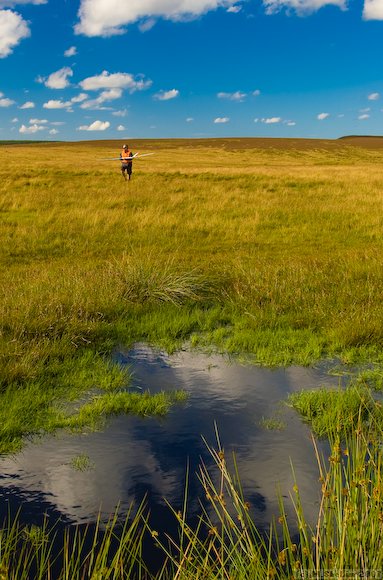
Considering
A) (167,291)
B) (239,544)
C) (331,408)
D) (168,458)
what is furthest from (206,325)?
(239,544)

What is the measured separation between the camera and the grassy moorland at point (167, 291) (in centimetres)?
550

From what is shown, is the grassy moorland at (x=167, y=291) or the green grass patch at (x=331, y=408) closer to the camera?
the green grass patch at (x=331, y=408)

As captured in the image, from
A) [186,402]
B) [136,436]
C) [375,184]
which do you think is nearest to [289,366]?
[186,402]

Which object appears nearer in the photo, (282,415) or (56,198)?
(282,415)

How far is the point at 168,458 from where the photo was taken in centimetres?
405

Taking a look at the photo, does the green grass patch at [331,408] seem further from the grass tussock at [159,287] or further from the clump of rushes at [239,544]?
the grass tussock at [159,287]

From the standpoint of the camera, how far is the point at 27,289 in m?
7.76

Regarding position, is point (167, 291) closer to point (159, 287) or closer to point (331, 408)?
point (159, 287)

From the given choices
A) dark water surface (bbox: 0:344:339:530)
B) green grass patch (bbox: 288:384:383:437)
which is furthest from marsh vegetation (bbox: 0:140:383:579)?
dark water surface (bbox: 0:344:339:530)

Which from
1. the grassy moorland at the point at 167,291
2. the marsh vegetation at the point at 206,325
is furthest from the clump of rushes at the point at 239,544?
the grassy moorland at the point at 167,291

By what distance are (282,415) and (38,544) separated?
2.41m

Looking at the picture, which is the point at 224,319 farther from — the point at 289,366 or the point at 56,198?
the point at 56,198

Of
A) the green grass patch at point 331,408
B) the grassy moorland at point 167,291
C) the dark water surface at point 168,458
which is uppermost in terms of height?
the grassy moorland at point 167,291

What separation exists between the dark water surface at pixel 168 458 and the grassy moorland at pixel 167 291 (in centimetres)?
32
